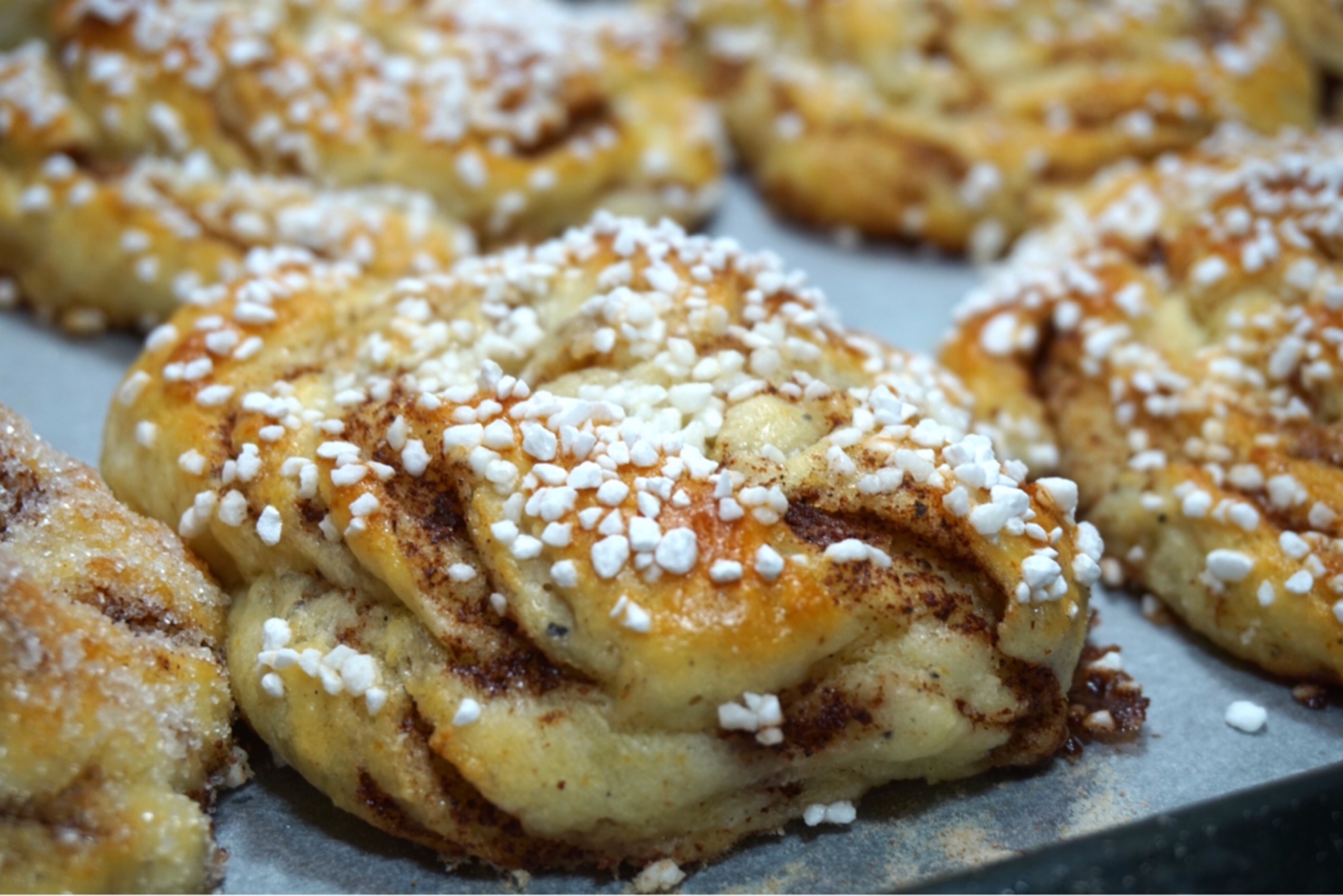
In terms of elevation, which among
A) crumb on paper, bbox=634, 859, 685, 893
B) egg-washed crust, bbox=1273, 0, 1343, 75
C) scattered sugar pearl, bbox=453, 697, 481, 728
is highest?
egg-washed crust, bbox=1273, 0, 1343, 75

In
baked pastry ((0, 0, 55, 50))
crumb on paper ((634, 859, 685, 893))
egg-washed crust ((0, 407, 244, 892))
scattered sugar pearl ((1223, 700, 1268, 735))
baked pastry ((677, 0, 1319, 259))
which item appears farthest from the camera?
baked pastry ((677, 0, 1319, 259))

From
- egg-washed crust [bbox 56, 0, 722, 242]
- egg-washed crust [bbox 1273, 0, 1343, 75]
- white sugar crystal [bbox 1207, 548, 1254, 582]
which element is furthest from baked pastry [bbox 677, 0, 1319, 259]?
white sugar crystal [bbox 1207, 548, 1254, 582]

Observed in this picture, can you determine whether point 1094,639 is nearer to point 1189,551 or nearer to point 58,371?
point 1189,551

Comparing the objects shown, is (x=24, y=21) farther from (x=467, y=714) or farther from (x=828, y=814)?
(x=828, y=814)

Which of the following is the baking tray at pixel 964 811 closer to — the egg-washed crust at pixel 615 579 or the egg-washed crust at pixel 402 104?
the egg-washed crust at pixel 615 579

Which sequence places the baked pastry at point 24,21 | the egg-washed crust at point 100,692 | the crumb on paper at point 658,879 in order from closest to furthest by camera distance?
the egg-washed crust at point 100,692 < the crumb on paper at point 658,879 < the baked pastry at point 24,21

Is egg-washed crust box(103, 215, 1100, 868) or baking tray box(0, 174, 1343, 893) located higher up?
egg-washed crust box(103, 215, 1100, 868)

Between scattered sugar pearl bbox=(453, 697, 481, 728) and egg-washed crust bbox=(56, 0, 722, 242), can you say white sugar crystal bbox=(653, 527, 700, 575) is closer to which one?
scattered sugar pearl bbox=(453, 697, 481, 728)

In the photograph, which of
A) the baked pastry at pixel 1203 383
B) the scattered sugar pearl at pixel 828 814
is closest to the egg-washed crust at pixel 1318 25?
the baked pastry at pixel 1203 383

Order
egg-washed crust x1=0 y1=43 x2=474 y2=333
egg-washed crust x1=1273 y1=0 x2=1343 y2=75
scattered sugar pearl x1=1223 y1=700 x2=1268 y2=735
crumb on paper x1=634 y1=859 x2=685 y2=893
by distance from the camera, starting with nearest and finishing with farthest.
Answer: crumb on paper x1=634 y1=859 x2=685 y2=893 → scattered sugar pearl x1=1223 y1=700 x2=1268 y2=735 → egg-washed crust x1=0 y1=43 x2=474 y2=333 → egg-washed crust x1=1273 y1=0 x2=1343 y2=75
